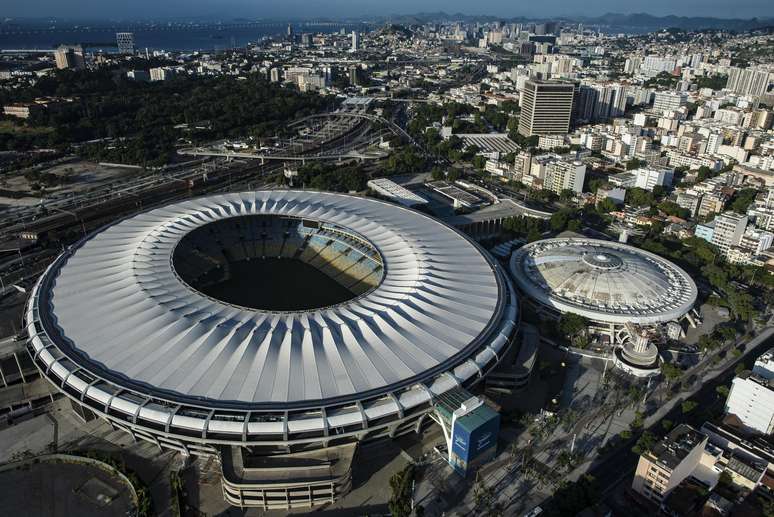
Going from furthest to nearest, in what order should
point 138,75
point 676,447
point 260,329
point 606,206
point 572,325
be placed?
point 138,75, point 606,206, point 572,325, point 260,329, point 676,447

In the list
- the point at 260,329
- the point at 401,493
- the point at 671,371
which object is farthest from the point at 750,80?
the point at 401,493

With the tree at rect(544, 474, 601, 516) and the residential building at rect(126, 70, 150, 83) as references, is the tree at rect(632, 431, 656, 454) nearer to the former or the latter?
the tree at rect(544, 474, 601, 516)

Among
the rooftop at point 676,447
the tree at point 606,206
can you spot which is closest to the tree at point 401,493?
the rooftop at point 676,447

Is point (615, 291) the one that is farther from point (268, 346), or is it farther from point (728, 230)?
point (268, 346)

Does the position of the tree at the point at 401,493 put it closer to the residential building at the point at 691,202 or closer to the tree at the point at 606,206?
the tree at the point at 606,206

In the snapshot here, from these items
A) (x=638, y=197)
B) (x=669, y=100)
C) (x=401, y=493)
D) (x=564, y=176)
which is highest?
(x=669, y=100)

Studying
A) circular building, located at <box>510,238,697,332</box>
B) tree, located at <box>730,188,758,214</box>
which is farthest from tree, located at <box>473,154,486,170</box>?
circular building, located at <box>510,238,697,332</box>
